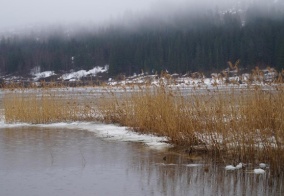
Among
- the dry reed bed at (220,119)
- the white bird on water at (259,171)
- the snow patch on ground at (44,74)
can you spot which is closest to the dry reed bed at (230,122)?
the dry reed bed at (220,119)

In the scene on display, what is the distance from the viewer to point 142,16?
168m

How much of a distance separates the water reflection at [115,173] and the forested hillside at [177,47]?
59540 millimetres

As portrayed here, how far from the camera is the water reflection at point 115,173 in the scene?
6.54m

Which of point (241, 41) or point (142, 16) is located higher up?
point (142, 16)

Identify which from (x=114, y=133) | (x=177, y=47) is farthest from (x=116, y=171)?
(x=177, y=47)

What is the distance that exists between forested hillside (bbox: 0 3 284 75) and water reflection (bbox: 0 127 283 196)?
59540 millimetres

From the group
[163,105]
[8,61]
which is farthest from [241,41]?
[163,105]

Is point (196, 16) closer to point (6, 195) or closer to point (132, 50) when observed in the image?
point (132, 50)

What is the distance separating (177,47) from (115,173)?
93190 millimetres

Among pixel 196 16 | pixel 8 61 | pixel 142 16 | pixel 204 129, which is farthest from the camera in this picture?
pixel 142 16

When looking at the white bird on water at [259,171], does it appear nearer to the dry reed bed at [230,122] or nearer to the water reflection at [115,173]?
the water reflection at [115,173]

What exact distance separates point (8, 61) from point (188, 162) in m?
122

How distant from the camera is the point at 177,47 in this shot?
326ft

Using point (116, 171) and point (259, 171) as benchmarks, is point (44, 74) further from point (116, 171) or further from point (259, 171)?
point (259, 171)
